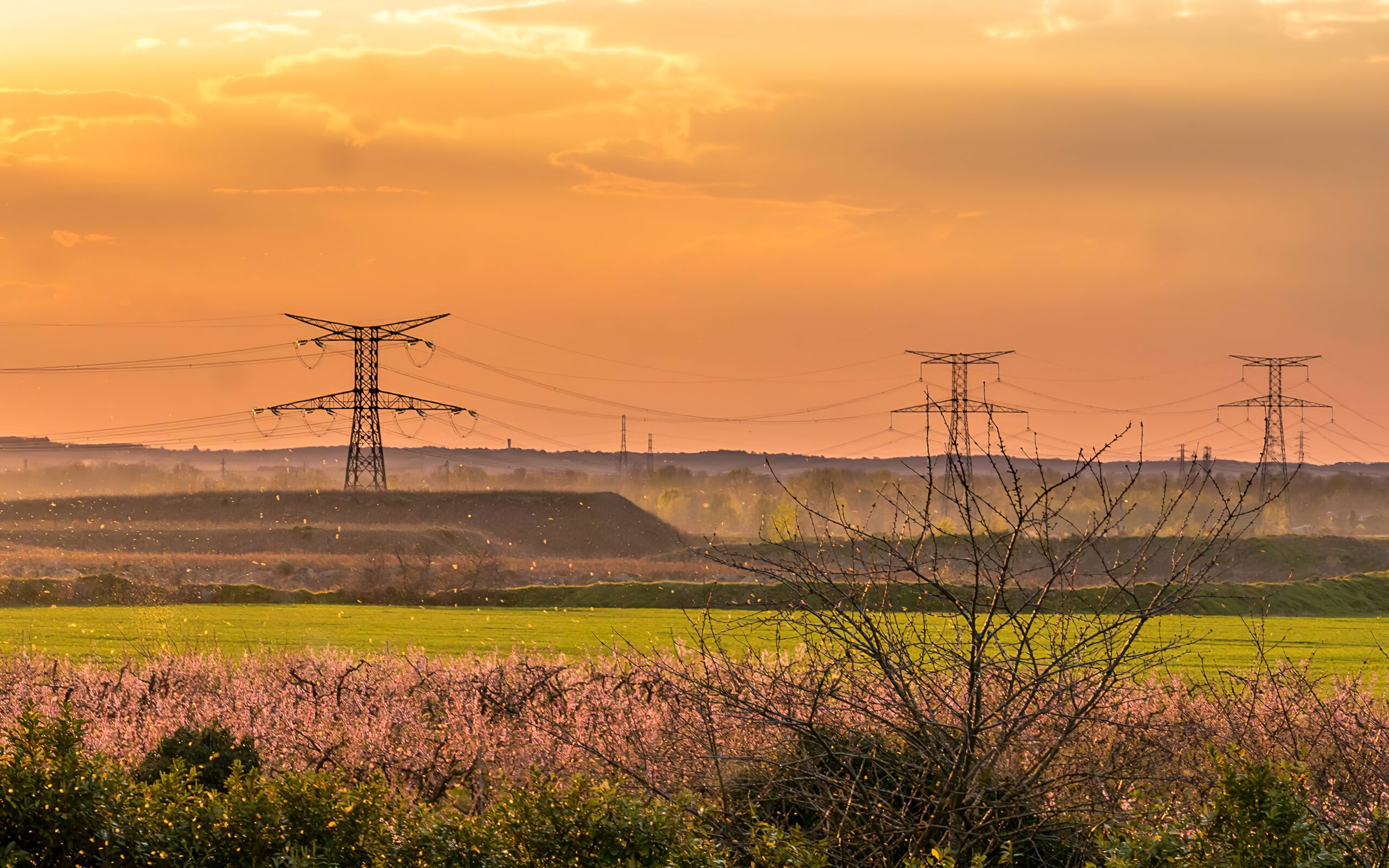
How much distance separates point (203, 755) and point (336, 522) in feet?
254

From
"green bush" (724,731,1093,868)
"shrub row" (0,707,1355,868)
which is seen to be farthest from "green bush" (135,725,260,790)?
"green bush" (724,731,1093,868)

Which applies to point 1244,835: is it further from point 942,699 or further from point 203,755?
point 203,755

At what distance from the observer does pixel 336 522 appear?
3346 inches

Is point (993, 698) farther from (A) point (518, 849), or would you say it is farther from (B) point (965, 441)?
(A) point (518, 849)

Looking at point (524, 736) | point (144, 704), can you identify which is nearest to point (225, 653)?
point (144, 704)

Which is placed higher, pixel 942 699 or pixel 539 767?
pixel 942 699

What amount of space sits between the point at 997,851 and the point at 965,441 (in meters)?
3.16

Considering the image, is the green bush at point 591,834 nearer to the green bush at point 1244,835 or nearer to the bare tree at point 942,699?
the bare tree at point 942,699

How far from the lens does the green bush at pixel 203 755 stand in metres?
9.97

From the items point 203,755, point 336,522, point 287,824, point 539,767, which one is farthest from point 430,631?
point 336,522

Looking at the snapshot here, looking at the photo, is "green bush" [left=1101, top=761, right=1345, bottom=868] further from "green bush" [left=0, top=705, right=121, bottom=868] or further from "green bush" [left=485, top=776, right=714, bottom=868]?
"green bush" [left=0, top=705, right=121, bottom=868]

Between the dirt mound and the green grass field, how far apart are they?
39.3 meters

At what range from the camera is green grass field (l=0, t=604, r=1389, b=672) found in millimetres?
23750

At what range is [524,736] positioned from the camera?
12.6m
